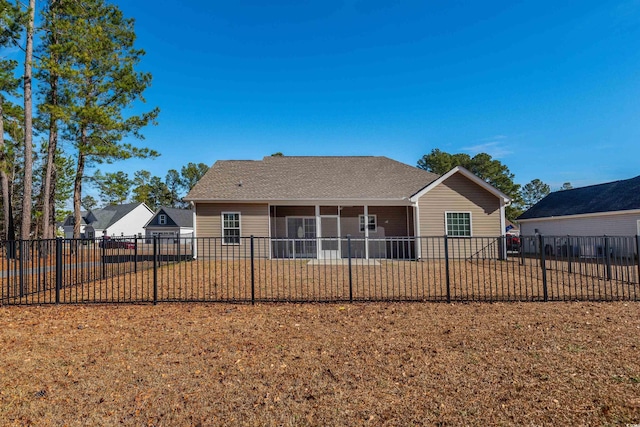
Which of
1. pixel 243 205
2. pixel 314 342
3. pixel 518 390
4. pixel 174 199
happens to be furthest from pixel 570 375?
pixel 174 199

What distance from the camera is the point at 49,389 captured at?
383cm

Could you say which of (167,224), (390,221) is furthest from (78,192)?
(167,224)

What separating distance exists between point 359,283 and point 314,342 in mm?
4872

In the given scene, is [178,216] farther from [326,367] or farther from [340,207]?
[326,367]

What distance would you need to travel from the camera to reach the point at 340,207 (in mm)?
18812

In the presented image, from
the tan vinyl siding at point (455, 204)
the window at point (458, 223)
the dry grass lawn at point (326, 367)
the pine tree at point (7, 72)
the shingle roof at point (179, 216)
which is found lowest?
the dry grass lawn at point (326, 367)

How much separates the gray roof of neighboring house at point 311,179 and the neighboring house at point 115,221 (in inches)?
1502

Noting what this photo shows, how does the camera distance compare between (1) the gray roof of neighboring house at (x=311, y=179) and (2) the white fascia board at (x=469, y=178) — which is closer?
(2) the white fascia board at (x=469, y=178)

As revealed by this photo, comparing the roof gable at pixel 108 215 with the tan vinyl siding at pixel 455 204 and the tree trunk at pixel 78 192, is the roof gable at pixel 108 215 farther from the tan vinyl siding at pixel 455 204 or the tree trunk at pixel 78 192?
the tan vinyl siding at pixel 455 204

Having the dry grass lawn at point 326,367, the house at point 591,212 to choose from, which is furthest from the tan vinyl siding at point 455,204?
the dry grass lawn at point 326,367

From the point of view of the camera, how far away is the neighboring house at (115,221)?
172 ft

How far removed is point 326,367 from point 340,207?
1472cm

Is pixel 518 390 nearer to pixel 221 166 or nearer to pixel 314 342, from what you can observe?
pixel 314 342

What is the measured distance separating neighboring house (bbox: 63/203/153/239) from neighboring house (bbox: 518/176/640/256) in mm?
50346
